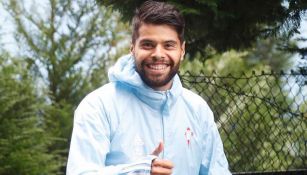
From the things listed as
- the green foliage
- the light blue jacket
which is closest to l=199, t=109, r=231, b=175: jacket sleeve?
the light blue jacket

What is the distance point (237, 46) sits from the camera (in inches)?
180

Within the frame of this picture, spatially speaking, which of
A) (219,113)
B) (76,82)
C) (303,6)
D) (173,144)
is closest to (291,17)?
(303,6)

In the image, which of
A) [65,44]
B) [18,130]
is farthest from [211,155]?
[65,44]

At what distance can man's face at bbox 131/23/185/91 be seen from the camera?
241 centimetres

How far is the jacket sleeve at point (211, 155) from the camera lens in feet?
8.66

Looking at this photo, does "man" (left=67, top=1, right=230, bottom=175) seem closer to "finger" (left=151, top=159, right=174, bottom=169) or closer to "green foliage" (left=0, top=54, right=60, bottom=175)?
"finger" (left=151, top=159, right=174, bottom=169)

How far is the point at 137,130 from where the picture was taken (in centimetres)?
242

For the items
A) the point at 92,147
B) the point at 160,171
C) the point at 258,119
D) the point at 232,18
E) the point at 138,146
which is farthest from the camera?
the point at 258,119

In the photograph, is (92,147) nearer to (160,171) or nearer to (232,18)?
(160,171)

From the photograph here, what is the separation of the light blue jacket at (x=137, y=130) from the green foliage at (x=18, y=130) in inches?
148

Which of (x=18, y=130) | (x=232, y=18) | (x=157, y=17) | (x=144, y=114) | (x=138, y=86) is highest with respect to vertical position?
(x=232, y=18)

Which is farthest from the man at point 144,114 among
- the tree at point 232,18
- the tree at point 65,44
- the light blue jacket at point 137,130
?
the tree at point 65,44

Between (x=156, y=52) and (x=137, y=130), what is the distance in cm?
33

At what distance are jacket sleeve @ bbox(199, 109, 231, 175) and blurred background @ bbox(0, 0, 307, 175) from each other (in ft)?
3.80
